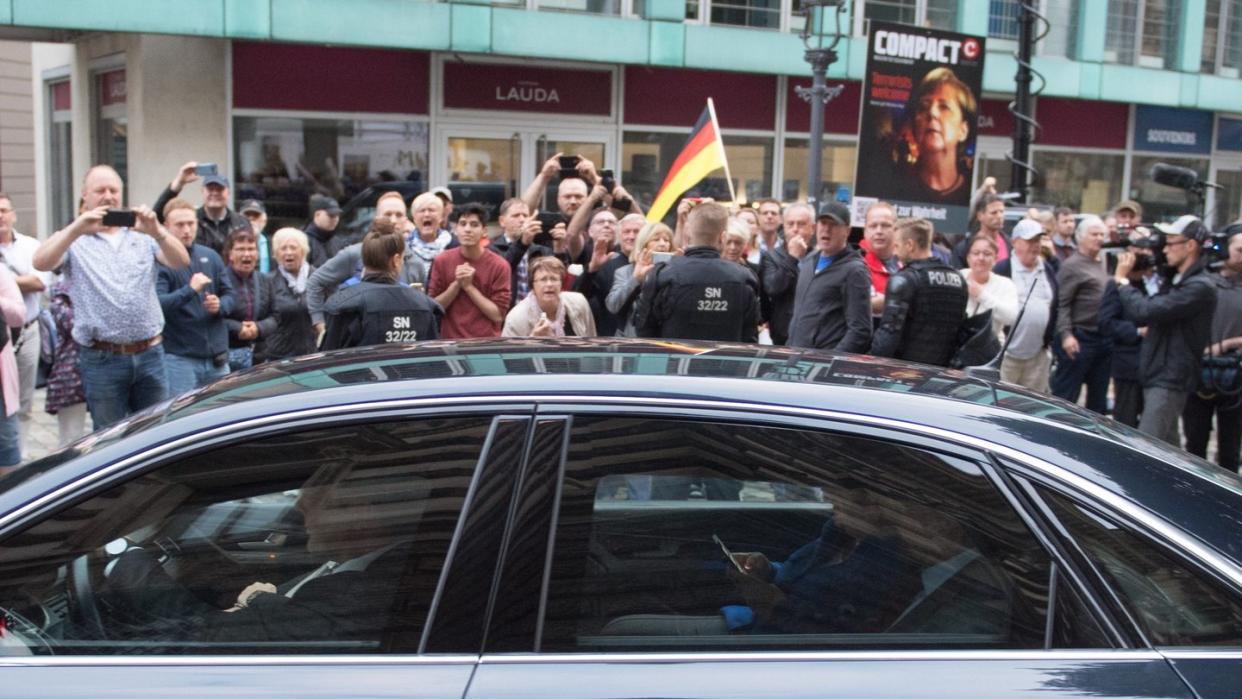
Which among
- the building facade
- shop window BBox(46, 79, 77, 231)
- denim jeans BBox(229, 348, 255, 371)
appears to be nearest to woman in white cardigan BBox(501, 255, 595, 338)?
denim jeans BBox(229, 348, 255, 371)

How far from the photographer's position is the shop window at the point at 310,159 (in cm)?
1523

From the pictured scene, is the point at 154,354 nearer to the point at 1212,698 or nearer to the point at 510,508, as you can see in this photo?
the point at 510,508

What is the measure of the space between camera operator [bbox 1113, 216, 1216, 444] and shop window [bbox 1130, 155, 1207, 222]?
51.9ft

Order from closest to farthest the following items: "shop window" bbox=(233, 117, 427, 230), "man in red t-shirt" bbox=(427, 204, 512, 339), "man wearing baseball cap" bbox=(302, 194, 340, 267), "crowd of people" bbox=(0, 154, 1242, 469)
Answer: "crowd of people" bbox=(0, 154, 1242, 469)
"man in red t-shirt" bbox=(427, 204, 512, 339)
"man wearing baseball cap" bbox=(302, 194, 340, 267)
"shop window" bbox=(233, 117, 427, 230)

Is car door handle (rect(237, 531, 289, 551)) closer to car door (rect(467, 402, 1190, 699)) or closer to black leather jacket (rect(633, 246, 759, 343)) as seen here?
car door (rect(467, 402, 1190, 699))

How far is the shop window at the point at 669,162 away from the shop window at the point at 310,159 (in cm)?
322

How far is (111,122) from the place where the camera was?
1598 cm

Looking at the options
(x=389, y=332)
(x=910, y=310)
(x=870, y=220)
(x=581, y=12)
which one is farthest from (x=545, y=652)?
(x=581, y=12)

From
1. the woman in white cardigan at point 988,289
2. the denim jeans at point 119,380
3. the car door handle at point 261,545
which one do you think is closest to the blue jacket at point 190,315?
the denim jeans at point 119,380

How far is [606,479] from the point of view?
2.47m

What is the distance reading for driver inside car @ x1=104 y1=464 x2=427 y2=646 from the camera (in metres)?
2.44

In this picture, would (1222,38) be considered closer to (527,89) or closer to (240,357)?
(527,89)

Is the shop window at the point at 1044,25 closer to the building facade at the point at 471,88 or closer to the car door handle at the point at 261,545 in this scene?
the building facade at the point at 471,88

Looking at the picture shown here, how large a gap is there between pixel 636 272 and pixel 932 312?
1.69 meters
